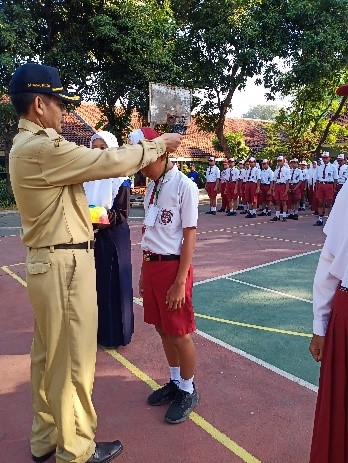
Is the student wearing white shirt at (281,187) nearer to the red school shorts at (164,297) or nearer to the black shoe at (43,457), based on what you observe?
the red school shorts at (164,297)

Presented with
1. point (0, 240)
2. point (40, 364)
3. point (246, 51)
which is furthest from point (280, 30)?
point (40, 364)

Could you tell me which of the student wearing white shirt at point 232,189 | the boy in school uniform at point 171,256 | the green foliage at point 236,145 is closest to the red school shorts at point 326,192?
the student wearing white shirt at point 232,189

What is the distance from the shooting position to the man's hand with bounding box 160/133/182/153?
2.53 metres

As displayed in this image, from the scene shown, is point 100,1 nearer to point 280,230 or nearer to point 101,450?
point 280,230

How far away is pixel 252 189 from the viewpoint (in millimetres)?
15750

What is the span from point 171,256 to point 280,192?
1212 centimetres

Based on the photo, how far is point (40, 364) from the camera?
2717mm

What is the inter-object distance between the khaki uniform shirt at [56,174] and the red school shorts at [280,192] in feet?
41.6

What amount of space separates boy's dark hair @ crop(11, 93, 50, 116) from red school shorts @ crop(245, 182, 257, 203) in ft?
44.9

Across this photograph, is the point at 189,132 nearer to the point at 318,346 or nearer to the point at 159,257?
the point at 159,257

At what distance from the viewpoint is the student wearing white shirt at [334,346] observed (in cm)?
190

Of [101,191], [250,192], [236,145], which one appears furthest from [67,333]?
[236,145]

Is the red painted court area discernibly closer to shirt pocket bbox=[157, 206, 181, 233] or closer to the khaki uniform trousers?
the khaki uniform trousers

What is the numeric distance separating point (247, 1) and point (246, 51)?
7.49ft
